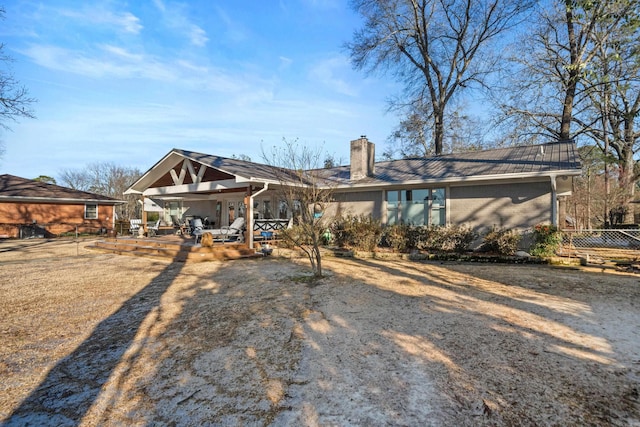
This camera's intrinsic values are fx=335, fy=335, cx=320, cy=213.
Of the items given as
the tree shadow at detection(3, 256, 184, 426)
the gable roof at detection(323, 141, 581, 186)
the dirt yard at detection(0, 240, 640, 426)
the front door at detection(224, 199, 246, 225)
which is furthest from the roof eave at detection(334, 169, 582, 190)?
the tree shadow at detection(3, 256, 184, 426)

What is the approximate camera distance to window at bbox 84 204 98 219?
21898 mm

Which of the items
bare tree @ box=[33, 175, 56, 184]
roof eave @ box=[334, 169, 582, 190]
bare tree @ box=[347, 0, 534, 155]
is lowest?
roof eave @ box=[334, 169, 582, 190]

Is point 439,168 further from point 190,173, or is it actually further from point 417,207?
point 190,173

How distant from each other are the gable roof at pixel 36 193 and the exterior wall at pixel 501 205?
71.4ft

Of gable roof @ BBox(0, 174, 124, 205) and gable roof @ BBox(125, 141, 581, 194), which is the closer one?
gable roof @ BBox(125, 141, 581, 194)

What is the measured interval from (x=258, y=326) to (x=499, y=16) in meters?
24.3

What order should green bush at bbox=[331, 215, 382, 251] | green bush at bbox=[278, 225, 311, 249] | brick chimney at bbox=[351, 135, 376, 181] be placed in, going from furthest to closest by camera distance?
1. brick chimney at bbox=[351, 135, 376, 181]
2. green bush at bbox=[278, 225, 311, 249]
3. green bush at bbox=[331, 215, 382, 251]

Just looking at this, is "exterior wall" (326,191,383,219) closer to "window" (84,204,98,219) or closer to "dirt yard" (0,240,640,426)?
"dirt yard" (0,240,640,426)

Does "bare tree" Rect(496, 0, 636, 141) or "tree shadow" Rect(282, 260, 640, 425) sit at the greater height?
"bare tree" Rect(496, 0, 636, 141)

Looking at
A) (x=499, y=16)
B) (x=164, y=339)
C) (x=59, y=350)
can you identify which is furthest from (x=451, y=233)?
(x=499, y=16)

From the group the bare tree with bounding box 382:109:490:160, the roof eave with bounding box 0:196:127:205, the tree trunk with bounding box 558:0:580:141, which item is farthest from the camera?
the bare tree with bounding box 382:109:490:160

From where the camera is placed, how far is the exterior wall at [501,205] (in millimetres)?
10108

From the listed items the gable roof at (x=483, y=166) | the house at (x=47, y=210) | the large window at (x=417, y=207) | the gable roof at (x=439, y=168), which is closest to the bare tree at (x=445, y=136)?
the gable roof at (x=483, y=166)

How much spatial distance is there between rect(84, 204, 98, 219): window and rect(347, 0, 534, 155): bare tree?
20600 millimetres
